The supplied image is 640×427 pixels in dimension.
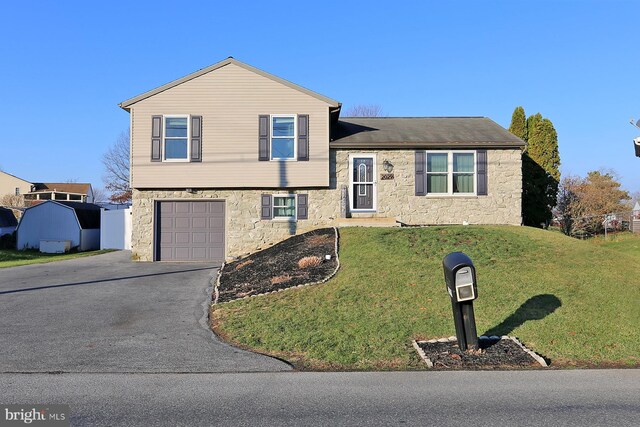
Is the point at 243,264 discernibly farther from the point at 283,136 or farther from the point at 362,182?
the point at 362,182

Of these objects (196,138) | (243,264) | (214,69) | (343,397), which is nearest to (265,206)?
(196,138)

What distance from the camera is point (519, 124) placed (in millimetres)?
25328

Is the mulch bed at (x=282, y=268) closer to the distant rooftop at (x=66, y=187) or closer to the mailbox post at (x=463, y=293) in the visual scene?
the mailbox post at (x=463, y=293)

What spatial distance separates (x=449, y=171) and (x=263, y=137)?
686 centimetres

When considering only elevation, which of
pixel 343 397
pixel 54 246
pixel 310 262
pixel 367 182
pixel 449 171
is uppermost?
pixel 449 171

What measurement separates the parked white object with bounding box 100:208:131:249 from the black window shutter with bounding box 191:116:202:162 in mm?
10632

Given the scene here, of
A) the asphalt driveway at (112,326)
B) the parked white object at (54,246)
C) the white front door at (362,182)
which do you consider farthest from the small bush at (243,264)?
the parked white object at (54,246)

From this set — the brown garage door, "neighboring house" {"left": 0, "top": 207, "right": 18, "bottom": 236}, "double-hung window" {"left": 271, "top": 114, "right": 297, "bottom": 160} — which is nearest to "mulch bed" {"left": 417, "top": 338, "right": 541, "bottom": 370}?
"double-hung window" {"left": 271, "top": 114, "right": 297, "bottom": 160}

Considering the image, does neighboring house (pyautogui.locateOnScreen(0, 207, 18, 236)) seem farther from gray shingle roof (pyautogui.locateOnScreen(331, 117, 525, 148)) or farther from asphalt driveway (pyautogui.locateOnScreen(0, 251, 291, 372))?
gray shingle roof (pyautogui.locateOnScreen(331, 117, 525, 148))

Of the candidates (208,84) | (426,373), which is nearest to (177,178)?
(208,84)

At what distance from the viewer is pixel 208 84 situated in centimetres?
1828

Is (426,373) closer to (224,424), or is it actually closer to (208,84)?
(224,424)

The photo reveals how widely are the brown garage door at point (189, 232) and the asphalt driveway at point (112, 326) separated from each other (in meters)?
3.25

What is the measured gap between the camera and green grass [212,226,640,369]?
23.7ft
